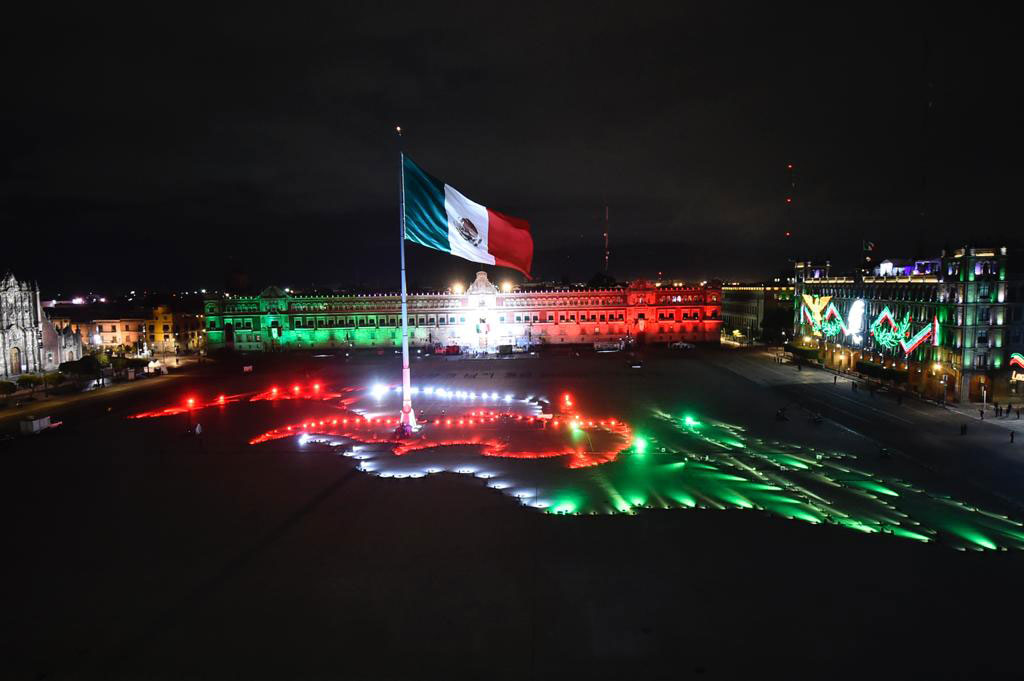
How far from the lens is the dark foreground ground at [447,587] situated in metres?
12.6

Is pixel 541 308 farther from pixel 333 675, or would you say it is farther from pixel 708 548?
pixel 333 675

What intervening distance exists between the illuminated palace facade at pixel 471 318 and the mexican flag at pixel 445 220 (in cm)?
6475

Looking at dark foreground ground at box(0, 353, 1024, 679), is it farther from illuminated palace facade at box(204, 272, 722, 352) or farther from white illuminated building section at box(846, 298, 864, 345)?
illuminated palace facade at box(204, 272, 722, 352)

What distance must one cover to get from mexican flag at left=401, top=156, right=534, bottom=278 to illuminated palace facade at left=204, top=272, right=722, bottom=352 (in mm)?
64751

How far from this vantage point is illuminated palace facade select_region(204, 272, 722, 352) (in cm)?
8956

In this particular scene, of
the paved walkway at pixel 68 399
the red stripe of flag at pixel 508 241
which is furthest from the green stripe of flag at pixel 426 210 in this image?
the paved walkway at pixel 68 399

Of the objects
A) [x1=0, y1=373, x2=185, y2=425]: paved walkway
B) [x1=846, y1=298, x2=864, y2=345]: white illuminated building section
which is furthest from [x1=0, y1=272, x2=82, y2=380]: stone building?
[x1=846, y1=298, x2=864, y2=345]: white illuminated building section

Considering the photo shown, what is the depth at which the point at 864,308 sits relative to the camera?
2068 inches

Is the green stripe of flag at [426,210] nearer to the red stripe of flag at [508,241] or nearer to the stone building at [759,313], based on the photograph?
the red stripe of flag at [508,241]

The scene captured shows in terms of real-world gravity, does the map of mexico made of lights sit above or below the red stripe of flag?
below

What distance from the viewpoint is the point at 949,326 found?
4109cm

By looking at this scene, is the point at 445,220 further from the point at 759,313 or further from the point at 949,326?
the point at 759,313

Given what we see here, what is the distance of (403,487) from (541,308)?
68736mm

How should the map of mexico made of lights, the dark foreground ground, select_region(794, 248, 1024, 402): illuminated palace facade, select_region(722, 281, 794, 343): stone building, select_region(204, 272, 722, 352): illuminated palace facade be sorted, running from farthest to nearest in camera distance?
select_region(204, 272, 722, 352): illuminated palace facade
select_region(722, 281, 794, 343): stone building
select_region(794, 248, 1024, 402): illuminated palace facade
the map of mexico made of lights
the dark foreground ground
